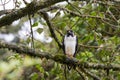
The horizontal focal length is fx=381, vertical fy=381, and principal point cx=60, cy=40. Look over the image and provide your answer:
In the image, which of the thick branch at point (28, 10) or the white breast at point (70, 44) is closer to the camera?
the thick branch at point (28, 10)

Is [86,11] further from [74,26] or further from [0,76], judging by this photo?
[0,76]

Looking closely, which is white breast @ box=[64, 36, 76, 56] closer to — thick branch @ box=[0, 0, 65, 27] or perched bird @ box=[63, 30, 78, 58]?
perched bird @ box=[63, 30, 78, 58]

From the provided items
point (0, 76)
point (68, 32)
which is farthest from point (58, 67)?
point (0, 76)

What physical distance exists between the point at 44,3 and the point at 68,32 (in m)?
1.88

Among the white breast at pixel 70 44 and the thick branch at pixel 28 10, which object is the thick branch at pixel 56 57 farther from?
the white breast at pixel 70 44

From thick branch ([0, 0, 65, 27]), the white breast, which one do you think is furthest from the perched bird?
thick branch ([0, 0, 65, 27])

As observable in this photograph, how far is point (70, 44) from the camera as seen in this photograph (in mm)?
5508

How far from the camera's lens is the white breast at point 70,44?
537 cm

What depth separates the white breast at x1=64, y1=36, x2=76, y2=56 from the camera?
5.37 metres

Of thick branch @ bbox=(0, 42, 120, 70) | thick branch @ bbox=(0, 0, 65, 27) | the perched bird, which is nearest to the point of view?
thick branch @ bbox=(0, 0, 65, 27)

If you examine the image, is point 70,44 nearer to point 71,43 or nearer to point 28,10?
point 71,43

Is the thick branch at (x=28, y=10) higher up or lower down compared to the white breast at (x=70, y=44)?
higher up

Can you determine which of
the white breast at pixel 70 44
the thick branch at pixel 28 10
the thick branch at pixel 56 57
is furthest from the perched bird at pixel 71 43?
the thick branch at pixel 28 10

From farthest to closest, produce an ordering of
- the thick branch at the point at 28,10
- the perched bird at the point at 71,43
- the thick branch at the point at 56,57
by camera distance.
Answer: the perched bird at the point at 71,43, the thick branch at the point at 56,57, the thick branch at the point at 28,10
